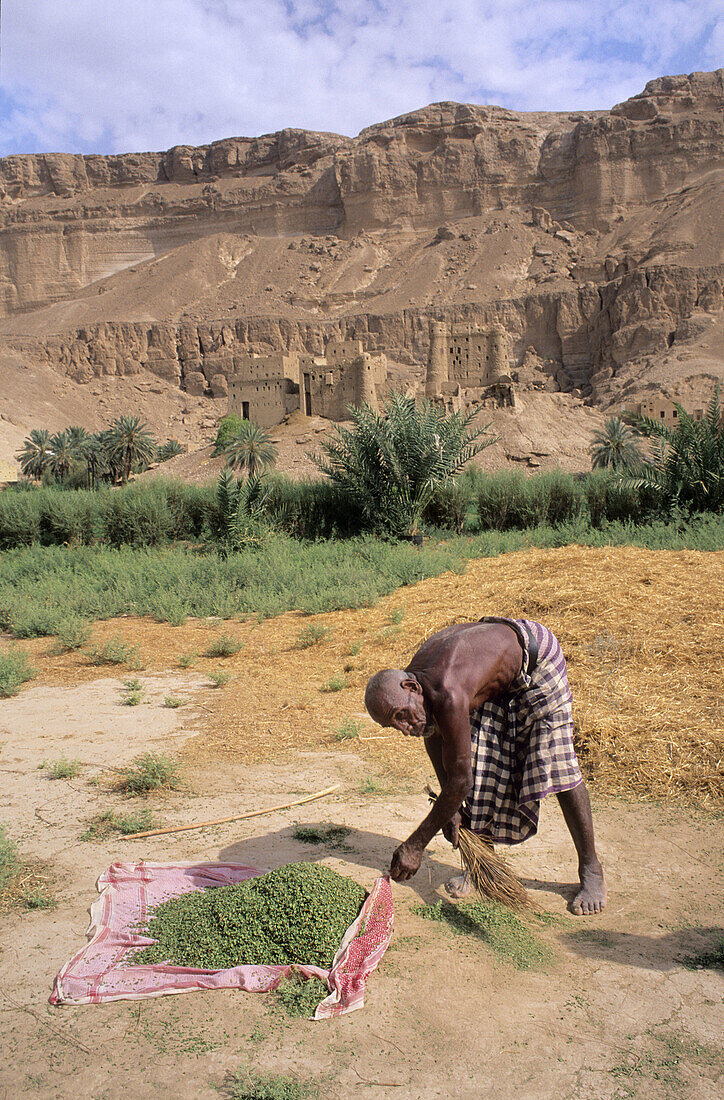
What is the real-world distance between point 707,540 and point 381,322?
6006 cm

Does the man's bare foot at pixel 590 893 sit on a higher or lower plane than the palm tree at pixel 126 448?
lower

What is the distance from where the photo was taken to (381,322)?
6638 cm

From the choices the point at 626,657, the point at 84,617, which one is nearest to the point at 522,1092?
the point at 626,657

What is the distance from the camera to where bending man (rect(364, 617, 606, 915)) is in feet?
8.89

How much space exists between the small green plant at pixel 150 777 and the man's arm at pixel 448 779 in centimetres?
194

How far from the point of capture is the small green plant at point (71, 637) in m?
7.91

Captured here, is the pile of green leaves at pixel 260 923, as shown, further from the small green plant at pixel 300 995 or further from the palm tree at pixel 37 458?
the palm tree at pixel 37 458

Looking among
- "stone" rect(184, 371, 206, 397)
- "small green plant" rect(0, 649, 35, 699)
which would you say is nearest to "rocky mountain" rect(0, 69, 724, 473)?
"stone" rect(184, 371, 206, 397)

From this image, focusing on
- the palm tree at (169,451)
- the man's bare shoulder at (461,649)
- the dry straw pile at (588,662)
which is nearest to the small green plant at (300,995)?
the man's bare shoulder at (461,649)

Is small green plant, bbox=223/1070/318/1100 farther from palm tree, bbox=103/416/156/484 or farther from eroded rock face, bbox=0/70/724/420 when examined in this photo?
eroded rock face, bbox=0/70/724/420

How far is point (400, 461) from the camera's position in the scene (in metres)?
14.3

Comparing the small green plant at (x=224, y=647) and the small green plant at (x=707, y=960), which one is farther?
the small green plant at (x=224, y=647)

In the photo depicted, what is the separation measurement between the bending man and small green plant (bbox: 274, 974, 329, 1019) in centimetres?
47

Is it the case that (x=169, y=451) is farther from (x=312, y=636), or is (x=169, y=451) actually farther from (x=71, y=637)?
(x=312, y=636)
